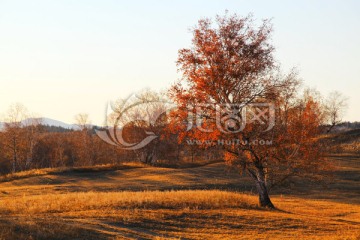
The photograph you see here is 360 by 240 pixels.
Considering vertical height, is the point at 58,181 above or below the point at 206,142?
below

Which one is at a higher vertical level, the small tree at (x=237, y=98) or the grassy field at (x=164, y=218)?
the small tree at (x=237, y=98)

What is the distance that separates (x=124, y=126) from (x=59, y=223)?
59.2 m

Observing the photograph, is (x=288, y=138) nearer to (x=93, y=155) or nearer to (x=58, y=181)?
(x=58, y=181)

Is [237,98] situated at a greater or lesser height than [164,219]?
greater

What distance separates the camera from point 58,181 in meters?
49.6

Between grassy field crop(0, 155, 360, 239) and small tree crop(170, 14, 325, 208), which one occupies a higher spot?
small tree crop(170, 14, 325, 208)

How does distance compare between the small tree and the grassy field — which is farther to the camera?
the small tree

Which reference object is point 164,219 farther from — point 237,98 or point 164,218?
point 237,98

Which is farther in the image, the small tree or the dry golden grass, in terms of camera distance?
the small tree

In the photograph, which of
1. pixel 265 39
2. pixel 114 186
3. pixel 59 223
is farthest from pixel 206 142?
pixel 114 186

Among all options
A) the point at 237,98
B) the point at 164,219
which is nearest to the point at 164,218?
the point at 164,219

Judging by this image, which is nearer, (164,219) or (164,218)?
(164,219)

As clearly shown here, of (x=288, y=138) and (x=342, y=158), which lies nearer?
(x=288, y=138)

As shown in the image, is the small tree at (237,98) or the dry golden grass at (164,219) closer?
the dry golden grass at (164,219)
